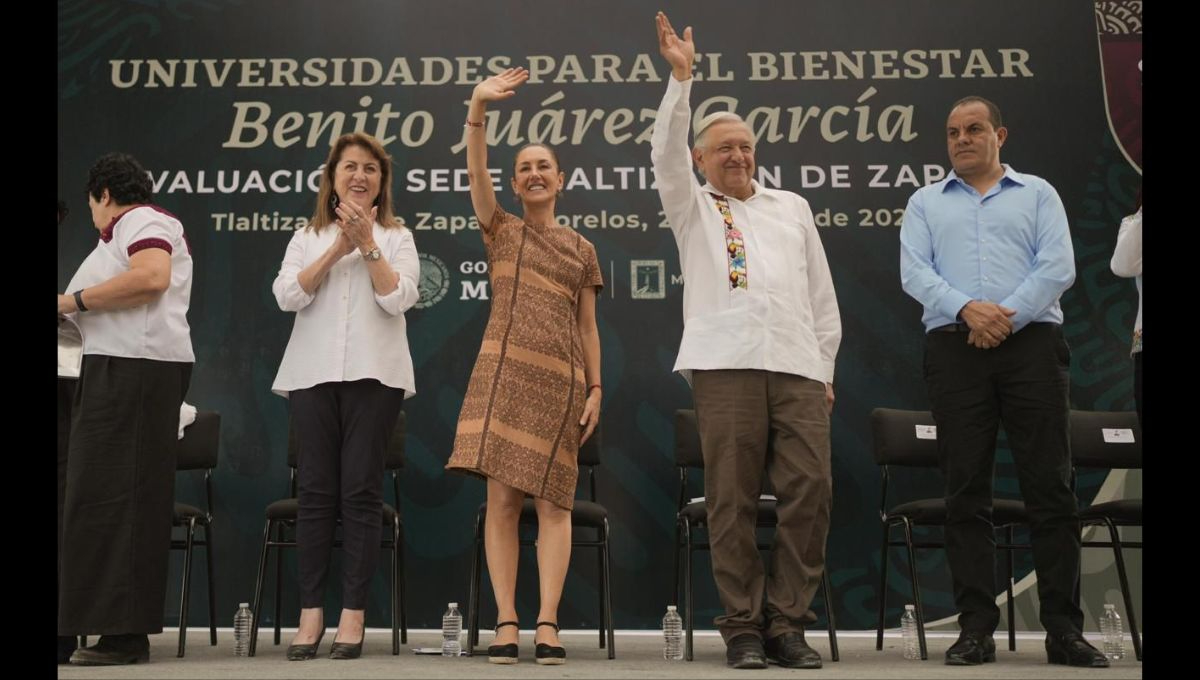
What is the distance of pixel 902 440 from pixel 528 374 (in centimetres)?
175

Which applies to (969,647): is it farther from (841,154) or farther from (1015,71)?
(1015,71)

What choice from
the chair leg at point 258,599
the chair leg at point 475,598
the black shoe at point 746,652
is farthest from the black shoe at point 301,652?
the black shoe at point 746,652

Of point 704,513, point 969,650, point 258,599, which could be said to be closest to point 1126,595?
point 969,650

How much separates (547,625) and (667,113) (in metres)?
1.51

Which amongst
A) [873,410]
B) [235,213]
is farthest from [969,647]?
[235,213]

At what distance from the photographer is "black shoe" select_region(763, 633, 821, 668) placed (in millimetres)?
3014

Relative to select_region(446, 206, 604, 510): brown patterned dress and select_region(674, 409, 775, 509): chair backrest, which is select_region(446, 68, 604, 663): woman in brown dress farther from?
select_region(674, 409, 775, 509): chair backrest

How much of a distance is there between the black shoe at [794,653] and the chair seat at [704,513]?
0.76 meters

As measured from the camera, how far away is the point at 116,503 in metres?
3.19

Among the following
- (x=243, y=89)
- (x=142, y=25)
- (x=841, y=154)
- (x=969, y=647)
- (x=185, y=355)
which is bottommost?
(x=969, y=647)

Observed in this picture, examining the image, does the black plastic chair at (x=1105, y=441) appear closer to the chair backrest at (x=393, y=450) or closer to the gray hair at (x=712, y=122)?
the gray hair at (x=712, y=122)

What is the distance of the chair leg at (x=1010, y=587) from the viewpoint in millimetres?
4195

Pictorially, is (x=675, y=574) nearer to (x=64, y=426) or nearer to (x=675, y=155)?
(x=675, y=155)

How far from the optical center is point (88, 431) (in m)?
3.19
